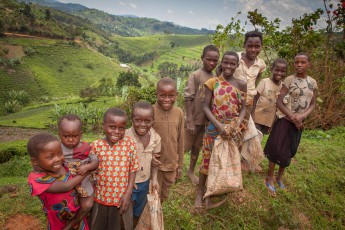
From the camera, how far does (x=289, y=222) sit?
2.91 m

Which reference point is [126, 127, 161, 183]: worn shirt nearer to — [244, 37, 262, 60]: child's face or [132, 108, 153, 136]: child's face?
[132, 108, 153, 136]: child's face

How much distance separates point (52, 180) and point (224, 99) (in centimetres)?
177

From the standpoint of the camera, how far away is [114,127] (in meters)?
1.87

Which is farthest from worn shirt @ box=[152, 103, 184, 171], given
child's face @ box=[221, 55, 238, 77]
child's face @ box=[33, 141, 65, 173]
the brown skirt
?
the brown skirt

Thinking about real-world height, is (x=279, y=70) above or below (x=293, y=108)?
above

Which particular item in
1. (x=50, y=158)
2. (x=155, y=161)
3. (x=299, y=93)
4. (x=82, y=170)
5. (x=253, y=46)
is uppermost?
(x=253, y=46)

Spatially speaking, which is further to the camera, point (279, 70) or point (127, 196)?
point (279, 70)

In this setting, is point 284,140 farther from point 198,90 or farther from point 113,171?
point 113,171

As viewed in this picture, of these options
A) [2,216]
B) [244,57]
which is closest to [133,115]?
[244,57]

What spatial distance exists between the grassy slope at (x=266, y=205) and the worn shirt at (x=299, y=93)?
1255 millimetres

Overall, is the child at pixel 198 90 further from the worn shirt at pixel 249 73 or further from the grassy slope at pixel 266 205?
the grassy slope at pixel 266 205

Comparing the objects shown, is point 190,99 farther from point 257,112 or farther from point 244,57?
point 257,112

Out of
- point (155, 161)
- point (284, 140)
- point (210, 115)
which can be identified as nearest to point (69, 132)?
point (155, 161)

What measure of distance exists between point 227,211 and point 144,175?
1.42m
